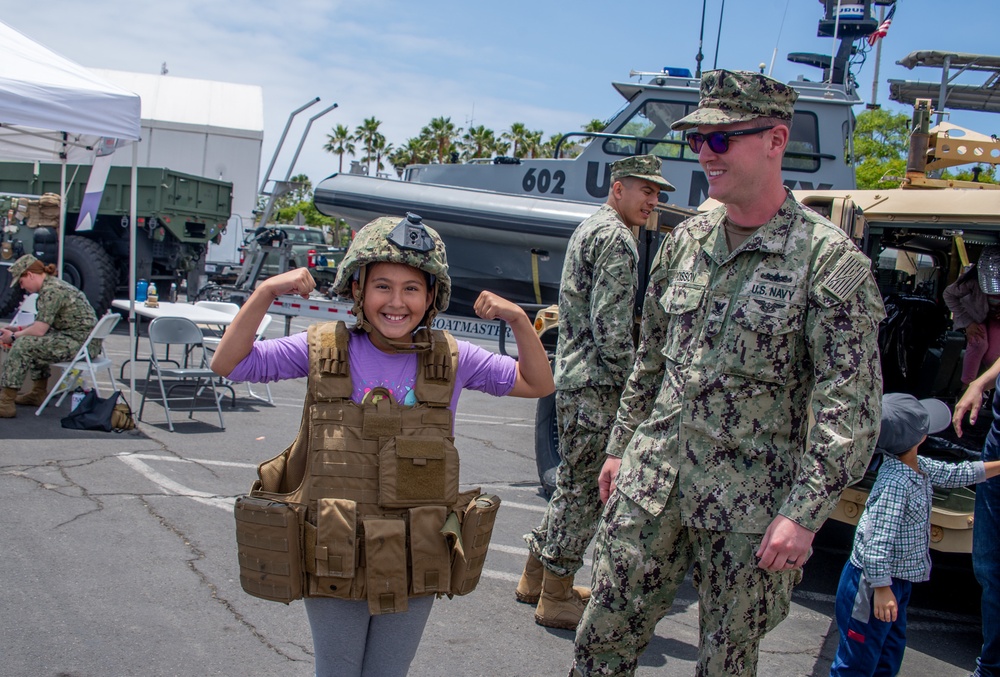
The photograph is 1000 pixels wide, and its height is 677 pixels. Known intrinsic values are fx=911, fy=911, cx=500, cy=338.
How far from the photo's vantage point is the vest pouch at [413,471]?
7.04 feet

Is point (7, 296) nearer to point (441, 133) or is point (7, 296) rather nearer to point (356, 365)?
point (356, 365)

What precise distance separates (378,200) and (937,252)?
15.8 feet

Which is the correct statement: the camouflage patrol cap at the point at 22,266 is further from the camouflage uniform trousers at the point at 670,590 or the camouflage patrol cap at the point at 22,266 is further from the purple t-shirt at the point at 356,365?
the camouflage uniform trousers at the point at 670,590

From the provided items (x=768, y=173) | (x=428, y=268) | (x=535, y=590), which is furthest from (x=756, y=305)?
(x=535, y=590)

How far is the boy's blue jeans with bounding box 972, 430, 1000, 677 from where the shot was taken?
325 cm

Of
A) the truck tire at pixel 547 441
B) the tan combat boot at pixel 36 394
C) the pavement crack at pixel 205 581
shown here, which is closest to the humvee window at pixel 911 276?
the truck tire at pixel 547 441

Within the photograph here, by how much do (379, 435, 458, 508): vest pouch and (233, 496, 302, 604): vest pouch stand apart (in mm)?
222

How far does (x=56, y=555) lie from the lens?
409 cm

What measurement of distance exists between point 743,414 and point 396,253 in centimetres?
93

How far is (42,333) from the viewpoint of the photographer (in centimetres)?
711

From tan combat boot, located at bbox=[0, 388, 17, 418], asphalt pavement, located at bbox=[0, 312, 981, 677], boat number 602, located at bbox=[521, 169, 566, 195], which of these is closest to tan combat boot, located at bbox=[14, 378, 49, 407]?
tan combat boot, located at bbox=[0, 388, 17, 418]

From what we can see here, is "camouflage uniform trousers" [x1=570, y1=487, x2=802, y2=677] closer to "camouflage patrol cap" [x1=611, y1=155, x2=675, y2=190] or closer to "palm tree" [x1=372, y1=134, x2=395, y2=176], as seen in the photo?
"camouflage patrol cap" [x1=611, y1=155, x2=675, y2=190]

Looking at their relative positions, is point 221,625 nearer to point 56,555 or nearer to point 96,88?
point 56,555

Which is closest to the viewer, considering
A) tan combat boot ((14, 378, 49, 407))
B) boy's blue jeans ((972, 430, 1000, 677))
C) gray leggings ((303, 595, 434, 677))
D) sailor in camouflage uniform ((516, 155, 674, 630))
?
gray leggings ((303, 595, 434, 677))
